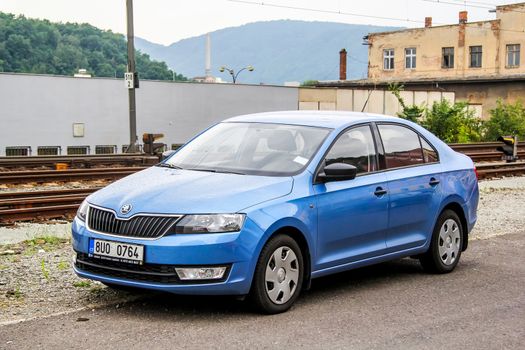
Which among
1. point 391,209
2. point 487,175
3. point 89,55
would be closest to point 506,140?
point 487,175

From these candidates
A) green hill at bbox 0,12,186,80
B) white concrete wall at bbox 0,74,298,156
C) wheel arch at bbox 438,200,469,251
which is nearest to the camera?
wheel arch at bbox 438,200,469,251

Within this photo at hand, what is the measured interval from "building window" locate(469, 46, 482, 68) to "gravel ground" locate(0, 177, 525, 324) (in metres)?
60.7

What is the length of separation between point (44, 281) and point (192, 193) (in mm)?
1993

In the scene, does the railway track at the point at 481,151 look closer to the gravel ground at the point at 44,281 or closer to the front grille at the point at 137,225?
the gravel ground at the point at 44,281

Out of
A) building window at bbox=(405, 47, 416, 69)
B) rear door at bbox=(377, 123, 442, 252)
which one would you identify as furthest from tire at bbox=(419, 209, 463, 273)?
building window at bbox=(405, 47, 416, 69)

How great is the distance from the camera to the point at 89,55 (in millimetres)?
101938

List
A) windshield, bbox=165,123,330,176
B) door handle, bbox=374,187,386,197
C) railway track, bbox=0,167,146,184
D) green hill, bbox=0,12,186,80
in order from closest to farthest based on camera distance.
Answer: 1. windshield, bbox=165,123,330,176
2. door handle, bbox=374,187,386,197
3. railway track, bbox=0,167,146,184
4. green hill, bbox=0,12,186,80

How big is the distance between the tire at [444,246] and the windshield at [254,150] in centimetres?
176

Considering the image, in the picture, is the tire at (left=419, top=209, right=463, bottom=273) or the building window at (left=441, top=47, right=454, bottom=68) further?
the building window at (left=441, top=47, right=454, bottom=68)

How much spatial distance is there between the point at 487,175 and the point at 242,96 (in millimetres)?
25696

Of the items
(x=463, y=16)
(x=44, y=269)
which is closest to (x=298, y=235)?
(x=44, y=269)

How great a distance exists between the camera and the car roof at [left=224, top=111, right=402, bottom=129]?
276 inches

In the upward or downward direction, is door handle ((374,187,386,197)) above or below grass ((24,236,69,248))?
above

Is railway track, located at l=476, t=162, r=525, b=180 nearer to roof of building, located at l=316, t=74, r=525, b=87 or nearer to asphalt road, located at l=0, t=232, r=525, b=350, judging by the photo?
asphalt road, located at l=0, t=232, r=525, b=350
